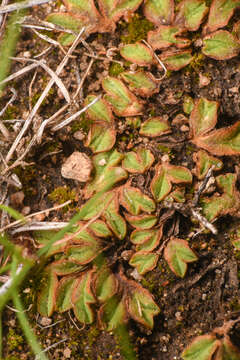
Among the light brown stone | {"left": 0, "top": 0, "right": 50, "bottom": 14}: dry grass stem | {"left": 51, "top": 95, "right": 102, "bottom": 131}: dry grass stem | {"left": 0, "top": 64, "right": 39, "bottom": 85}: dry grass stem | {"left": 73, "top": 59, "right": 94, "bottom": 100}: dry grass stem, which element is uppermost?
{"left": 0, "top": 0, "right": 50, "bottom": 14}: dry grass stem

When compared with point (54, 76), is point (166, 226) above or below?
below

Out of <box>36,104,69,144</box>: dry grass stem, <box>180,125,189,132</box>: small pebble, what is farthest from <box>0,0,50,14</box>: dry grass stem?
<box>180,125,189,132</box>: small pebble

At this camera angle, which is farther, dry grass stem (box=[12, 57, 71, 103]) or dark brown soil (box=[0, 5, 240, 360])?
dry grass stem (box=[12, 57, 71, 103])

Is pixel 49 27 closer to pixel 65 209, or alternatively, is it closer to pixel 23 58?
pixel 23 58

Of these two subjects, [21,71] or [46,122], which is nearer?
[46,122]

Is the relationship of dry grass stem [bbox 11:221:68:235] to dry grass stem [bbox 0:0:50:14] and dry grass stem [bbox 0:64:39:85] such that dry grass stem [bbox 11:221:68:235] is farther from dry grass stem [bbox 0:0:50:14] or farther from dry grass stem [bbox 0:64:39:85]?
dry grass stem [bbox 0:0:50:14]

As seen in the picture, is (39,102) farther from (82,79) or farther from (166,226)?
(166,226)

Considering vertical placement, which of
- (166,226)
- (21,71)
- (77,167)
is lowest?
(166,226)

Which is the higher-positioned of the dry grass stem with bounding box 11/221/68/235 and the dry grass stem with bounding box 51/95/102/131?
the dry grass stem with bounding box 51/95/102/131

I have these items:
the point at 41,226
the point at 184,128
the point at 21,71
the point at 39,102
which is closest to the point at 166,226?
the point at 184,128
